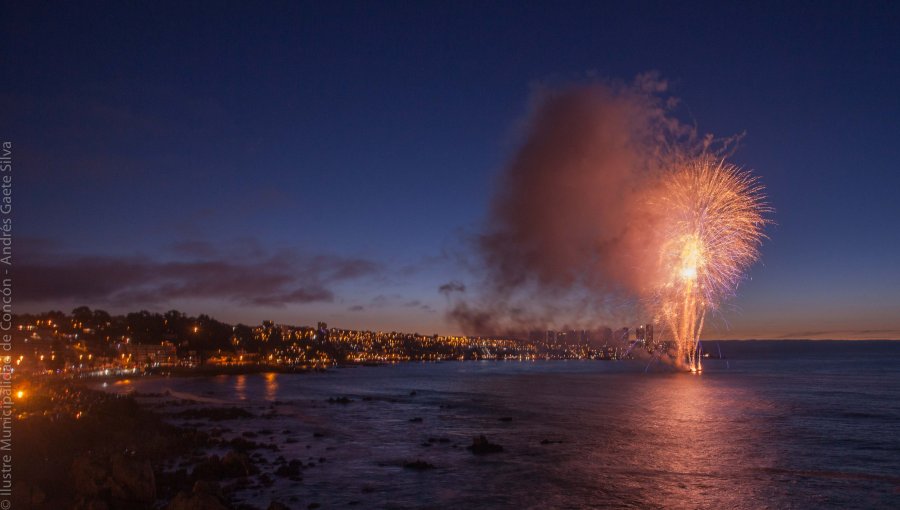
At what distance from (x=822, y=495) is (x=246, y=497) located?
30.6 m

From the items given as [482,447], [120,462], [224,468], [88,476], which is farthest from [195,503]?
[482,447]

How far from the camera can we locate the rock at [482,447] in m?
42.2

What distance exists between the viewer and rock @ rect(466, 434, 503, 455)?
42.2 m

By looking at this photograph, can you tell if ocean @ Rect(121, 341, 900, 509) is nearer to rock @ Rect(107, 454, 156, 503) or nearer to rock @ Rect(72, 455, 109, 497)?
rock @ Rect(107, 454, 156, 503)

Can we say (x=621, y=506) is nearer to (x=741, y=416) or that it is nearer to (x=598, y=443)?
(x=598, y=443)

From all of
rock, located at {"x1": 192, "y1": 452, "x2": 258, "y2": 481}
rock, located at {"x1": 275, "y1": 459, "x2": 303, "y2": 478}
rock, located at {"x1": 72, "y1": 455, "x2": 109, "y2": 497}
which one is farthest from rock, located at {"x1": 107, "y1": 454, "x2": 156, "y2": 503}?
rock, located at {"x1": 275, "y1": 459, "x2": 303, "y2": 478}

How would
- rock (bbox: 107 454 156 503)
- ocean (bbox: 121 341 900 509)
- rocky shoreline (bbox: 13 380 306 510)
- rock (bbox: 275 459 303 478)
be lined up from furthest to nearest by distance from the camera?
1. rock (bbox: 275 459 303 478)
2. ocean (bbox: 121 341 900 509)
3. rock (bbox: 107 454 156 503)
4. rocky shoreline (bbox: 13 380 306 510)

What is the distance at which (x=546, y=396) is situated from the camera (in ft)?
306

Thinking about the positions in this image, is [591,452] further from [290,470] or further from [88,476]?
[88,476]

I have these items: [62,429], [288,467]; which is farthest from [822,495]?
[62,429]

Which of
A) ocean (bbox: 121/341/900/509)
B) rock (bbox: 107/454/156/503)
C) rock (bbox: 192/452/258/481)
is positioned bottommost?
ocean (bbox: 121/341/900/509)

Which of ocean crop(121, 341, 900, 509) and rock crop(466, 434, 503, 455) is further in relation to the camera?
rock crop(466, 434, 503, 455)

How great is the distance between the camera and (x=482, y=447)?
42750 millimetres

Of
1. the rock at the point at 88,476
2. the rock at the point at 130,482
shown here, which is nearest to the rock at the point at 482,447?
the rock at the point at 130,482
